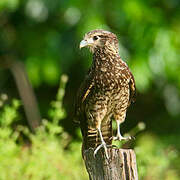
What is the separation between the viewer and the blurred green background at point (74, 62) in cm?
563

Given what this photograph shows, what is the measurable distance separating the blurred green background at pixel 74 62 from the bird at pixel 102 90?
1.76 ft

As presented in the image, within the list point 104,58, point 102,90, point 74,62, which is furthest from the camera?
point 74,62

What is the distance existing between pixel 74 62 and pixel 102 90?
362cm

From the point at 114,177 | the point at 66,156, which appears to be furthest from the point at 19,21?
the point at 114,177

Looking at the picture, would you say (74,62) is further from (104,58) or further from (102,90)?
(102,90)

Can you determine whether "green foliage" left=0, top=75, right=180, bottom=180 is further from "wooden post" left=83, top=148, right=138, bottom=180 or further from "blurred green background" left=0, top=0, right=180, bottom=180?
"wooden post" left=83, top=148, right=138, bottom=180

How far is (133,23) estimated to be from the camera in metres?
7.41

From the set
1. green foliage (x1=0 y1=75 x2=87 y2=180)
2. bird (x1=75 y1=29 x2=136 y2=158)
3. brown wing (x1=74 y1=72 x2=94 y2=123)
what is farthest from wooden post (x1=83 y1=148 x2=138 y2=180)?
green foliage (x1=0 y1=75 x2=87 y2=180)

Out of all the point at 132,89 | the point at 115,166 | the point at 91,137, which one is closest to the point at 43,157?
the point at 91,137

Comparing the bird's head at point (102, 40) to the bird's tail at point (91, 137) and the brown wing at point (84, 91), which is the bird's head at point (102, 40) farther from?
the bird's tail at point (91, 137)

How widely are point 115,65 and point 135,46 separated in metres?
2.88

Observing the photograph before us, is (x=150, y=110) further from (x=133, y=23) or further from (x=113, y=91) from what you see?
(x=113, y=91)

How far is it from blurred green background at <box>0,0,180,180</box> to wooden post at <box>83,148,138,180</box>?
1.33 metres

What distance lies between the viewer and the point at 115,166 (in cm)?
400
